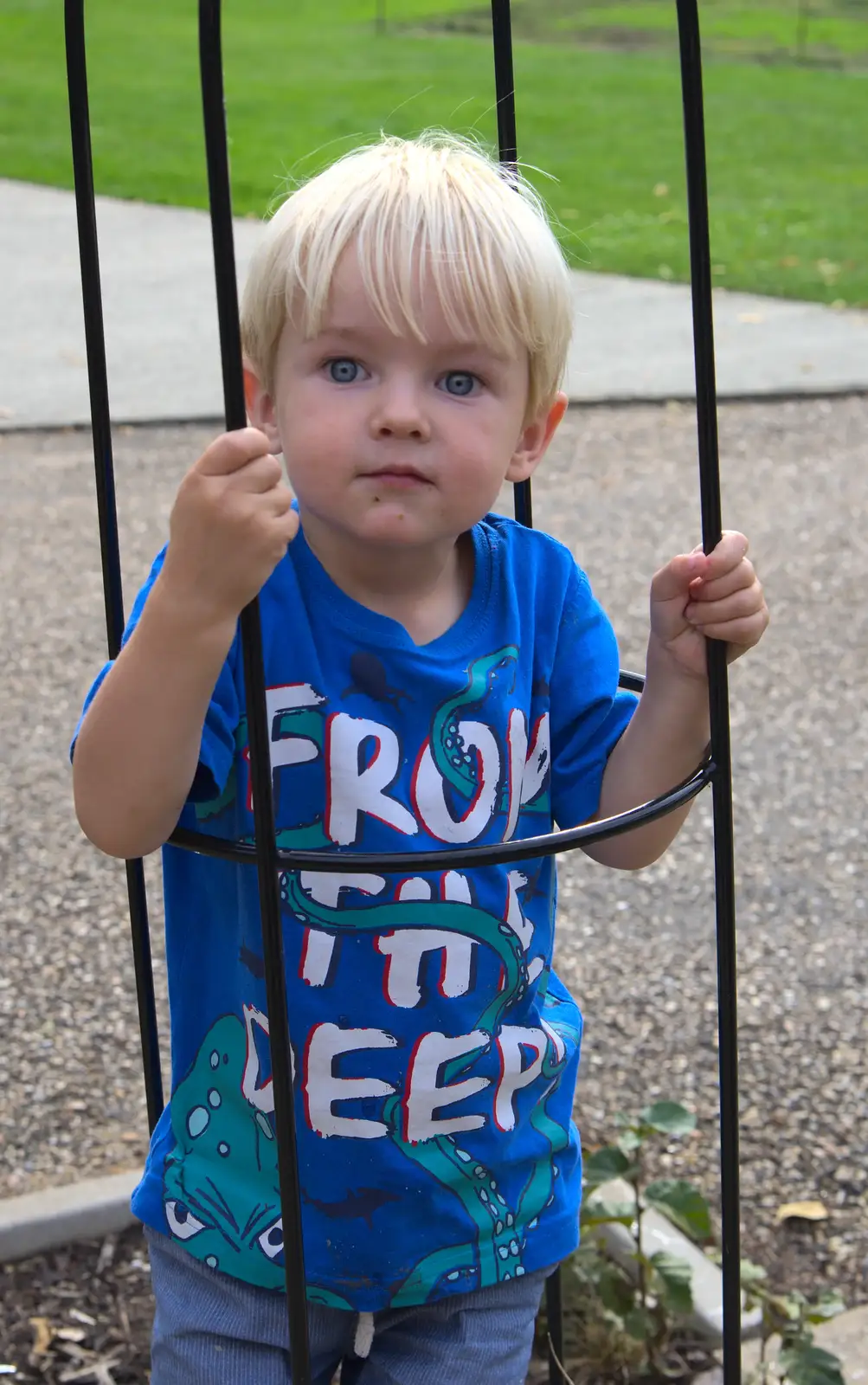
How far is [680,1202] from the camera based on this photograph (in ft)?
6.91

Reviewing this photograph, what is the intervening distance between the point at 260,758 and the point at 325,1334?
2.04 ft

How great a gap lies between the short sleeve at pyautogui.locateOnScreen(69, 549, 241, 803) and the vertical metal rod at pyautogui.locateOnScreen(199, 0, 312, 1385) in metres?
0.13

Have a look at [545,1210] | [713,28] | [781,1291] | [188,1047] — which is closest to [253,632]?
[188,1047]

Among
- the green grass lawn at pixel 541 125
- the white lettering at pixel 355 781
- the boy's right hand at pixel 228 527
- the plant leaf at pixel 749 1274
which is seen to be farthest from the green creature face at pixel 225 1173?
the green grass lawn at pixel 541 125

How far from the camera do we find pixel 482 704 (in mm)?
1499

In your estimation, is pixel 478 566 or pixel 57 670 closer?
pixel 478 566

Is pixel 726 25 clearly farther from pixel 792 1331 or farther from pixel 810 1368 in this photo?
pixel 810 1368

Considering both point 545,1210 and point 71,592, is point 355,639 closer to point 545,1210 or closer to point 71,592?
point 545,1210

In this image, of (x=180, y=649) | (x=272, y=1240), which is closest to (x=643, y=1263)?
(x=272, y=1240)

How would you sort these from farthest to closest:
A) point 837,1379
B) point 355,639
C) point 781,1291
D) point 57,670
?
point 57,670
point 781,1291
point 837,1379
point 355,639

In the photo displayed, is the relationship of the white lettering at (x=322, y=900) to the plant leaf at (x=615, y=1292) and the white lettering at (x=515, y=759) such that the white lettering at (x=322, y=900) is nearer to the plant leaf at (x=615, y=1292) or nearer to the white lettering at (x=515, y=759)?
the white lettering at (x=515, y=759)

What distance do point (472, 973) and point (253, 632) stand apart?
1.34ft

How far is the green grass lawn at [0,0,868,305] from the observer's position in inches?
367

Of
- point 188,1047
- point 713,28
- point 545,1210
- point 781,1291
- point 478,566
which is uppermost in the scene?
A: point 713,28
